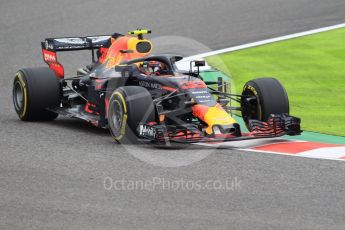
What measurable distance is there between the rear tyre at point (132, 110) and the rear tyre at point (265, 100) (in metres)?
1.57

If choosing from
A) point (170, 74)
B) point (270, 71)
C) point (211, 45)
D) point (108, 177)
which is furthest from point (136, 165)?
point (211, 45)

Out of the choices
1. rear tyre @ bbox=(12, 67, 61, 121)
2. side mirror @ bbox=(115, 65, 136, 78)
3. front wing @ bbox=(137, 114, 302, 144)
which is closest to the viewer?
front wing @ bbox=(137, 114, 302, 144)

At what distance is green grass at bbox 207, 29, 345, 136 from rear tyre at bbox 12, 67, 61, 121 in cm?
364

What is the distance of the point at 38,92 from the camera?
1319cm

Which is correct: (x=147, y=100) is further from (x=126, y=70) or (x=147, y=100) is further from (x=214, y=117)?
(x=126, y=70)

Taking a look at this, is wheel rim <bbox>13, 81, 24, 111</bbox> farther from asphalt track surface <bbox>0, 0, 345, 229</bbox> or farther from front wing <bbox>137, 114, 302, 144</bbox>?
front wing <bbox>137, 114, 302, 144</bbox>

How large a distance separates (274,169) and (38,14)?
1435 cm

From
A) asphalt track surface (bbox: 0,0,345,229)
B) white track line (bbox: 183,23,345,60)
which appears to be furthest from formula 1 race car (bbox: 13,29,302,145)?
white track line (bbox: 183,23,345,60)

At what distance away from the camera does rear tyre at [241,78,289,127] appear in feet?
39.2

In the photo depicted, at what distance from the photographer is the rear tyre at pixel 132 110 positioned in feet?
36.8

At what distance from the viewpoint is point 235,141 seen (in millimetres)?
11508

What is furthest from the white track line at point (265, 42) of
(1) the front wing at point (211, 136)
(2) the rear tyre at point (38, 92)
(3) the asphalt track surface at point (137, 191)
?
(1) the front wing at point (211, 136)

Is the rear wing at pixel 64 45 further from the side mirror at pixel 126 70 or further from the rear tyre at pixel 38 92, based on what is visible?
the side mirror at pixel 126 70

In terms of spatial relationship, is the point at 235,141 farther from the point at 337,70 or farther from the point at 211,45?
the point at 211,45
